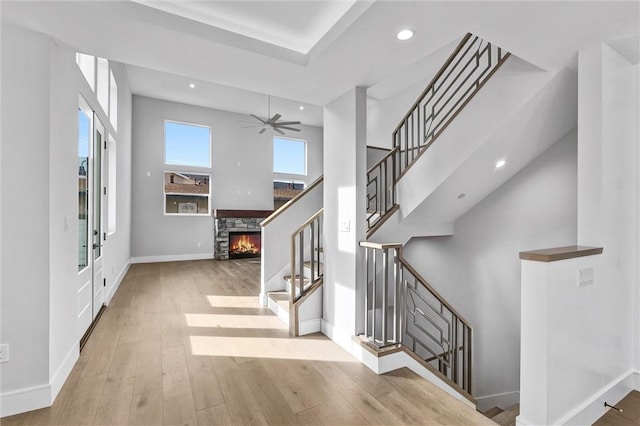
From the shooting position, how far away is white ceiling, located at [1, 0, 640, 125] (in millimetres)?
1819

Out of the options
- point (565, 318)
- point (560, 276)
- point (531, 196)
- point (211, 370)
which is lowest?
point (211, 370)

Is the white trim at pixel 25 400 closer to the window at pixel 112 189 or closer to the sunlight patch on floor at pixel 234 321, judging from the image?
the sunlight patch on floor at pixel 234 321

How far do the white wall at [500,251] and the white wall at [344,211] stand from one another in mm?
1955

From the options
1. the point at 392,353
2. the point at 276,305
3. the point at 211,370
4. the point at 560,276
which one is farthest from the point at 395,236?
the point at 211,370

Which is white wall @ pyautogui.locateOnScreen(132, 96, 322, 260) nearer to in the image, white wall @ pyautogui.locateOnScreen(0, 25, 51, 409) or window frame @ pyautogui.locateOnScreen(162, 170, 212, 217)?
window frame @ pyautogui.locateOnScreen(162, 170, 212, 217)

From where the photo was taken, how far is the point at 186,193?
8.20 metres

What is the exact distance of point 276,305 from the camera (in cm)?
400

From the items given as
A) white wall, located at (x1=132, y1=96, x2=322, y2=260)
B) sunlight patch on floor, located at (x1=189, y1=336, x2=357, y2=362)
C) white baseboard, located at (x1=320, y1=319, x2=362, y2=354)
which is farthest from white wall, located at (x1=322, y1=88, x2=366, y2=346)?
white wall, located at (x1=132, y1=96, x2=322, y2=260)

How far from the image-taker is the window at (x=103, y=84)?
3.92 meters

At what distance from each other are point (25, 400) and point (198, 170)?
6867 millimetres

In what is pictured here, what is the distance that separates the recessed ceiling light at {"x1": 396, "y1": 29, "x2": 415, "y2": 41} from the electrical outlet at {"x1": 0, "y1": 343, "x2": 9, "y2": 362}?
3.31 m

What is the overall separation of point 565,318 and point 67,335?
11.7 ft

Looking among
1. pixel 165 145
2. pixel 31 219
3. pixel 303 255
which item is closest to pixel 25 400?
pixel 31 219

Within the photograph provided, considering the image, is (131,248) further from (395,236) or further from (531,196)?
(531,196)
